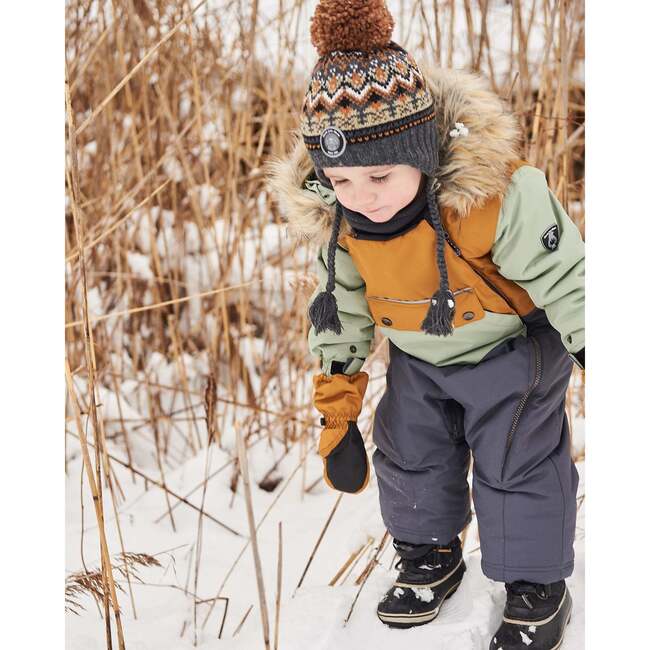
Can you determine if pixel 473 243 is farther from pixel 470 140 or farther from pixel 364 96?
pixel 364 96

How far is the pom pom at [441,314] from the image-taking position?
0.94 m

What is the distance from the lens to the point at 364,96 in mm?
864

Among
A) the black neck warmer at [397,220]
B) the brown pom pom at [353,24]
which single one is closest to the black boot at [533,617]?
the black neck warmer at [397,220]

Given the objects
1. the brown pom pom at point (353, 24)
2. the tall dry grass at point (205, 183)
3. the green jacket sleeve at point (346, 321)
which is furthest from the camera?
the tall dry grass at point (205, 183)

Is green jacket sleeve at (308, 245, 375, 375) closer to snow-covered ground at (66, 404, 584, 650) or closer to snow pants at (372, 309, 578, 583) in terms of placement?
snow pants at (372, 309, 578, 583)

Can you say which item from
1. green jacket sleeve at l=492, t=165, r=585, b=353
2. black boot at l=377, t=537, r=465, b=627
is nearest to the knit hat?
green jacket sleeve at l=492, t=165, r=585, b=353

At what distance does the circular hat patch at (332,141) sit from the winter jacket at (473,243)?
132 mm

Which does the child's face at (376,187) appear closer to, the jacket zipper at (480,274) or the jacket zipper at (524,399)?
the jacket zipper at (480,274)

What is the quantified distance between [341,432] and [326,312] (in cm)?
18

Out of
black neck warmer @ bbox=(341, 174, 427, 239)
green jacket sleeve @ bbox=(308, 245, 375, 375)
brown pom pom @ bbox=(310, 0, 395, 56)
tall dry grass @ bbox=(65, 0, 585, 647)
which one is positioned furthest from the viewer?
tall dry grass @ bbox=(65, 0, 585, 647)

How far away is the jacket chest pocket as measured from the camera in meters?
0.99

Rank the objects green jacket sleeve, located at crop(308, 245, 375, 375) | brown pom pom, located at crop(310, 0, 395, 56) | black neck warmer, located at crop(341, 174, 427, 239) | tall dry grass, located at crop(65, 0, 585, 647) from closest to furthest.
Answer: brown pom pom, located at crop(310, 0, 395, 56) < black neck warmer, located at crop(341, 174, 427, 239) < green jacket sleeve, located at crop(308, 245, 375, 375) < tall dry grass, located at crop(65, 0, 585, 647)
